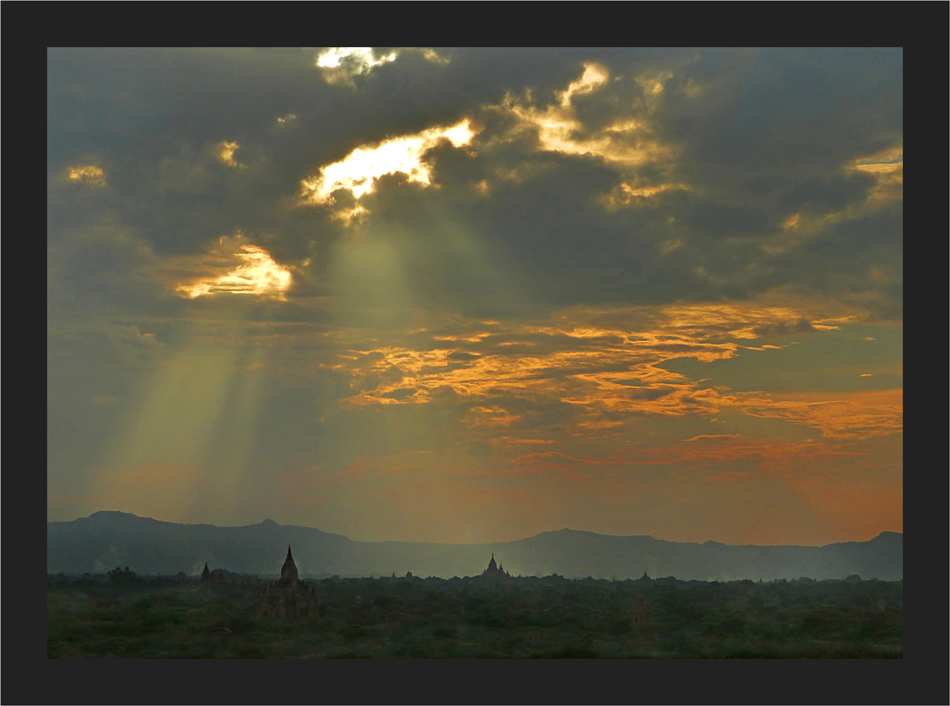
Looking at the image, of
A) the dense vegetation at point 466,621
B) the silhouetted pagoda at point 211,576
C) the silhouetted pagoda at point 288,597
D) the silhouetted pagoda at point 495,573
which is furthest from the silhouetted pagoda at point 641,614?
the silhouetted pagoda at point 211,576

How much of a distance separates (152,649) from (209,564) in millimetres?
5677

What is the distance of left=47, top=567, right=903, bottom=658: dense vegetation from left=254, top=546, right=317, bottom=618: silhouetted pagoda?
473 millimetres

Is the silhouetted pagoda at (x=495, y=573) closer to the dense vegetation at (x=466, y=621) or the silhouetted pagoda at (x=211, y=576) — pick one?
the dense vegetation at (x=466, y=621)

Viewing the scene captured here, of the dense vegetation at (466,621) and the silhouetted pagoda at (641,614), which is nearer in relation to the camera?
the dense vegetation at (466,621)

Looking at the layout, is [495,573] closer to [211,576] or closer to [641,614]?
[641,614]

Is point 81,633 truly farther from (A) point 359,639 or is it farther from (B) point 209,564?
(A) point 359,639

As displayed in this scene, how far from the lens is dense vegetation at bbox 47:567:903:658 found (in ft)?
103

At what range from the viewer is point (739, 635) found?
109 ft

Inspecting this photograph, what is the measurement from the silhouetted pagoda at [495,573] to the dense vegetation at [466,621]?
733mm

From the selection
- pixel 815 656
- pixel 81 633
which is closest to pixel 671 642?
pixel 815 656

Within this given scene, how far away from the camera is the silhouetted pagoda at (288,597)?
3419 centimetres

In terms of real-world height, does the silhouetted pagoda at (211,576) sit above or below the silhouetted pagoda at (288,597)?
above

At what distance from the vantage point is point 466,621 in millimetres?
34344

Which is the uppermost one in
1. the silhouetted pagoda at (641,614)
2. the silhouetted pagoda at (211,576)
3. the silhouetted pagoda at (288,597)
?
the silhouetted pagoda at (211,576)
